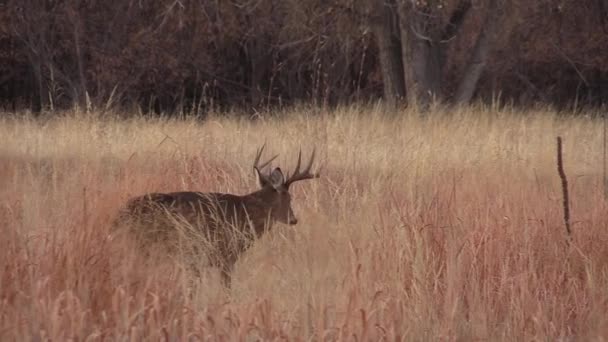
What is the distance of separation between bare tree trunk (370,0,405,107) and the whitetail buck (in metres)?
9.39

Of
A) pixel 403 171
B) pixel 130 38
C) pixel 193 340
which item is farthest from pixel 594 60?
pixel 193 340

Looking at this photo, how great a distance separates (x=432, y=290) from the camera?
625 cm

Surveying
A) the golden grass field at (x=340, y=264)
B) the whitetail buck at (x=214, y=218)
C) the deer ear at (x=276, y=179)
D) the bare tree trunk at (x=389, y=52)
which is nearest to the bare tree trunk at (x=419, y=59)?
the bare tree trunk at (x=389, y=52)

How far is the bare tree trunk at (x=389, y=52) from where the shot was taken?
661 inches

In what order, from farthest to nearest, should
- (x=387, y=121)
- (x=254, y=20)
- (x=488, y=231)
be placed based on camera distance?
(x=254, y=20) → (x=387, y=121) → (x=488, y=231)

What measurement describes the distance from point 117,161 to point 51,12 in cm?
1222

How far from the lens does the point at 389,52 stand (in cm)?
1734

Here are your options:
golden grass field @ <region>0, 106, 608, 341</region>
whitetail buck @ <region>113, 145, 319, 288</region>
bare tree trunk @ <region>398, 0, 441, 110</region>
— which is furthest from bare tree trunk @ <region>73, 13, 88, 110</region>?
whitetail buck @ <region>113, 145, 319, 288</region>

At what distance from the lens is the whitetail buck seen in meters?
6.43

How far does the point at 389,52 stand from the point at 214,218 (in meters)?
11.1

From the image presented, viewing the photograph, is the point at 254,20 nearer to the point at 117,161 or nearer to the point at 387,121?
the point at 387,121

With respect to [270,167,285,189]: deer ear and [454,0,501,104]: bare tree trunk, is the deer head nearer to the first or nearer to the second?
[270,167,285,189]: deer ear

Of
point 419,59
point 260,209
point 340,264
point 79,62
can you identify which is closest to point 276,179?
point 260,209

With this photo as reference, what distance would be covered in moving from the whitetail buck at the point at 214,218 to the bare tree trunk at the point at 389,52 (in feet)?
30.8
